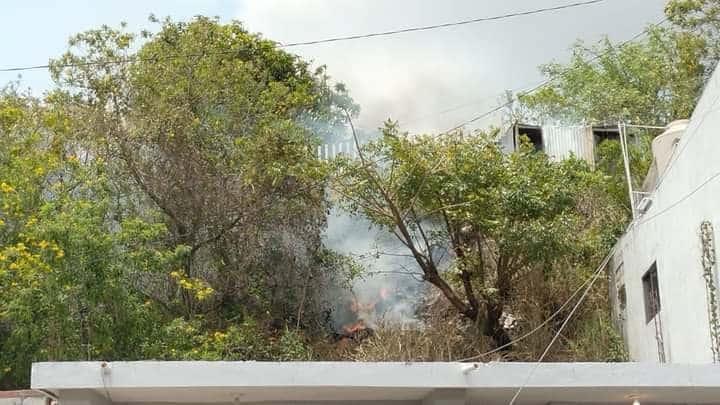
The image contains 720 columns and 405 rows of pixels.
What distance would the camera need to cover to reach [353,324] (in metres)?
23.4

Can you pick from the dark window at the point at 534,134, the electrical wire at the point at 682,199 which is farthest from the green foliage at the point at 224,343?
the dark window at the point at 534,134

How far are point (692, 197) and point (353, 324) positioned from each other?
10730mm

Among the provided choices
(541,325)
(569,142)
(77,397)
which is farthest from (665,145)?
(77,397)

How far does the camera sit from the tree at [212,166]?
2175 centimetres

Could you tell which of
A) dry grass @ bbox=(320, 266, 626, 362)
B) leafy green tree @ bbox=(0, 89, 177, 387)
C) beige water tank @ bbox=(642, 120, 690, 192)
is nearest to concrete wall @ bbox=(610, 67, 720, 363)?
beige water tank @ bbox=(642, 120, 690, 192)

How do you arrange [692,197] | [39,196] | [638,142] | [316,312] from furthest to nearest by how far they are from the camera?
[638,142]
[316,312]
[39,196]
[692,197]

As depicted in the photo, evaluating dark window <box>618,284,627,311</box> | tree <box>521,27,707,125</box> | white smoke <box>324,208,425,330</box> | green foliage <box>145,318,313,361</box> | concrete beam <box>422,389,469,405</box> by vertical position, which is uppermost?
tree <box>521,27,707,125</box>

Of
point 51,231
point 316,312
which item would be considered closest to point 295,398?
point 51,231

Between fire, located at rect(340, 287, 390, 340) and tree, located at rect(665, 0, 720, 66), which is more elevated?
tree, located at rect(665, 0, 720, 66)

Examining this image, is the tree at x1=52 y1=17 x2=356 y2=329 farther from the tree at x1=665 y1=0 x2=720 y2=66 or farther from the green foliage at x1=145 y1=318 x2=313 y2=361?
the tree at x1=665 y1=0 x2=720 y2=66

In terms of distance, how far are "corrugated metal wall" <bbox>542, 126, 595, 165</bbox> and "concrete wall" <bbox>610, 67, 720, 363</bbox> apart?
9.20 meters

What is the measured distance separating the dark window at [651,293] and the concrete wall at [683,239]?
4.2 inches

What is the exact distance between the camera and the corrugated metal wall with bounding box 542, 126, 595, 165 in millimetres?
26656

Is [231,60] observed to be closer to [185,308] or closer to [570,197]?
[185,308]
